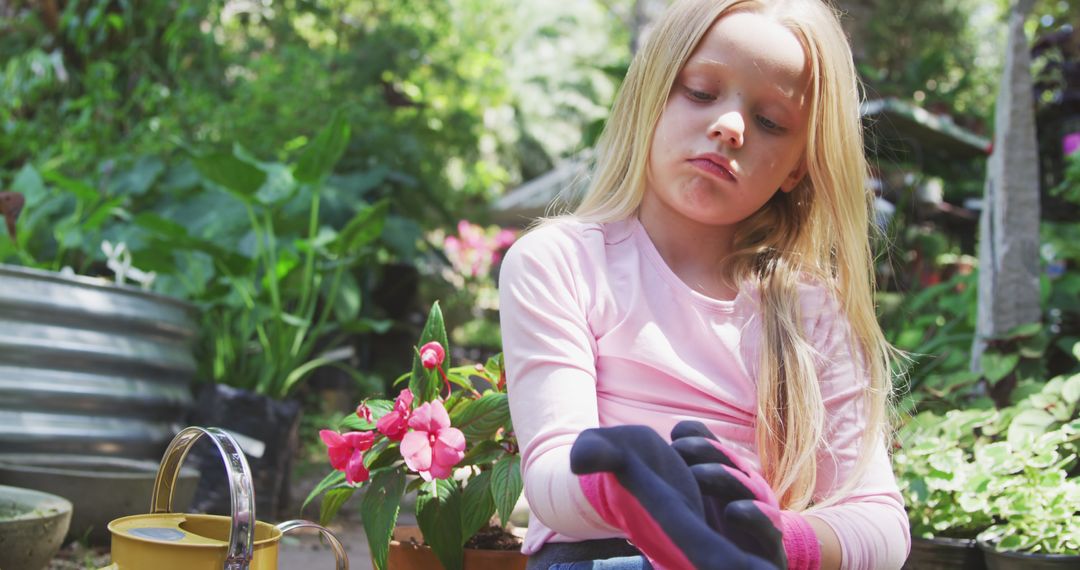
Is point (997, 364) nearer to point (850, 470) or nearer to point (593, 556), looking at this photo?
point (850, 470)

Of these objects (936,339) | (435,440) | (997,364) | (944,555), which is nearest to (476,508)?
(435,440)

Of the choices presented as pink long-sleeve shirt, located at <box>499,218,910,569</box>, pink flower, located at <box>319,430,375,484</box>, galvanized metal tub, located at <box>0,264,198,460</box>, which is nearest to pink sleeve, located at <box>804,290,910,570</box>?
pink long-sleeve shirt, located at <box>499,218,910,569</box>

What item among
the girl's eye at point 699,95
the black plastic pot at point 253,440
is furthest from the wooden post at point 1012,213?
the black plastic pot at point 253,440

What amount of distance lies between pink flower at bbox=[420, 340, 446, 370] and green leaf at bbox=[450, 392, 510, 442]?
0.26 feet

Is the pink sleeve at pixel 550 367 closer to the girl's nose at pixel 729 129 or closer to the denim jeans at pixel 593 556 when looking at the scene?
the denim jeans at pixel 593 556

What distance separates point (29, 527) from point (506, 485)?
92 centimetres

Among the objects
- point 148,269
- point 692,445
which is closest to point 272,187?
point 148,269

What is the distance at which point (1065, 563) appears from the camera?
67.2 inches

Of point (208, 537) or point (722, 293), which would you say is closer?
point (208, 537)

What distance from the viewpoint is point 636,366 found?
1245 mm

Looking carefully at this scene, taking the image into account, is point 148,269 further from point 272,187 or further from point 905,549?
point 905,549

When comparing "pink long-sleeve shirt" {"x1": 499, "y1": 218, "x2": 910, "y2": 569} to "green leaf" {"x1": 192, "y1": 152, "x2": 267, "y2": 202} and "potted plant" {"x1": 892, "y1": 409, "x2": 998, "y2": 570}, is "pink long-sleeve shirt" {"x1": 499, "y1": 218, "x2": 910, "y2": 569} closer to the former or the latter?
"potted plant" {"x1": 892, "y1": 409, "x2": 998, "y2": 570}

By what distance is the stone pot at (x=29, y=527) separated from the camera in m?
1.72

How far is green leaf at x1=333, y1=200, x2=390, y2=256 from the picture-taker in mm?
3139
